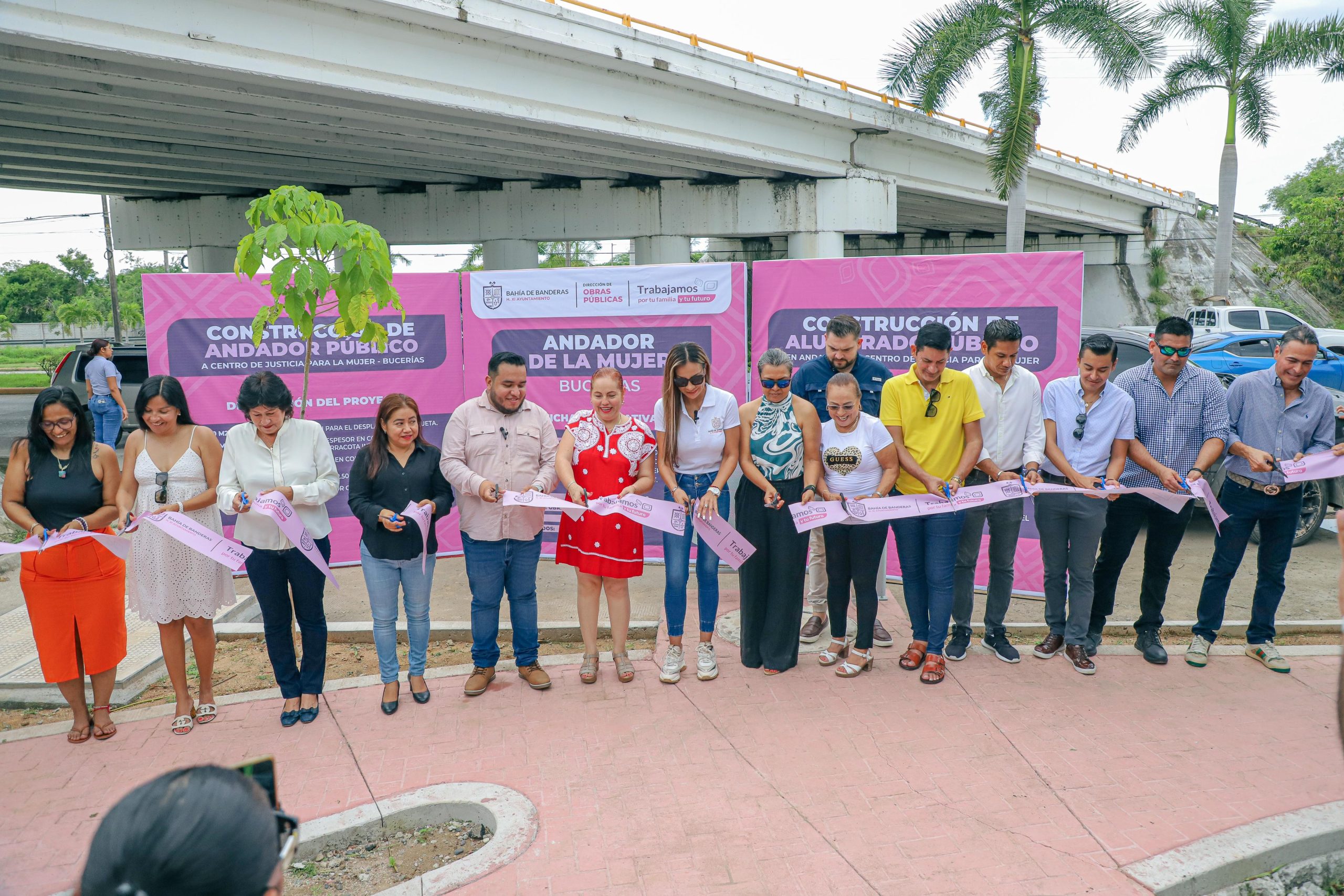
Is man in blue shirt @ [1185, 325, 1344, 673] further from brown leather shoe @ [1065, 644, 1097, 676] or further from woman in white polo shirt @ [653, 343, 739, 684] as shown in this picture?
woman in white polo shirt @ [653, 343, 739, 684]

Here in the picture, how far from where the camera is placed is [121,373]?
1459 centimetres

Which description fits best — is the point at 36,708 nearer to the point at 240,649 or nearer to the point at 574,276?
the point at 240,649

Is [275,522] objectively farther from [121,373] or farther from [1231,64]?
[1231,64]

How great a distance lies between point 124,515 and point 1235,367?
12.2 metres

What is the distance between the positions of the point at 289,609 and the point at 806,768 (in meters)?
2.84

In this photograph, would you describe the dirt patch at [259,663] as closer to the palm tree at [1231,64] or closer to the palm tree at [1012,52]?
the palm tree at [1012,52]

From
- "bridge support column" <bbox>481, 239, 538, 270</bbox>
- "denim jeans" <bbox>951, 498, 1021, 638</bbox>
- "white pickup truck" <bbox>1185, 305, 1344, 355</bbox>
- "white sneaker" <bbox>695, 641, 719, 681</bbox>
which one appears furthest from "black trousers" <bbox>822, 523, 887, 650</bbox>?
"white pickup truck" <bbox>1185, 305, 1344, 355</bbox>

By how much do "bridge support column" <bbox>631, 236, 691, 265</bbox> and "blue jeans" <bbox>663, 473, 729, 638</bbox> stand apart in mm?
16355

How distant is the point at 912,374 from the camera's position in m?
5.00

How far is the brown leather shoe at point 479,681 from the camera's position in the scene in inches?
194

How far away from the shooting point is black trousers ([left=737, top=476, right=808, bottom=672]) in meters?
5.05

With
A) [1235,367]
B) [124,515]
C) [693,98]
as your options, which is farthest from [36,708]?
[693,98]

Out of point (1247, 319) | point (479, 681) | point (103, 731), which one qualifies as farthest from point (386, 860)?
point (1247, 319)

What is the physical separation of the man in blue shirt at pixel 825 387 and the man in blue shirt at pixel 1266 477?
1960 mm
